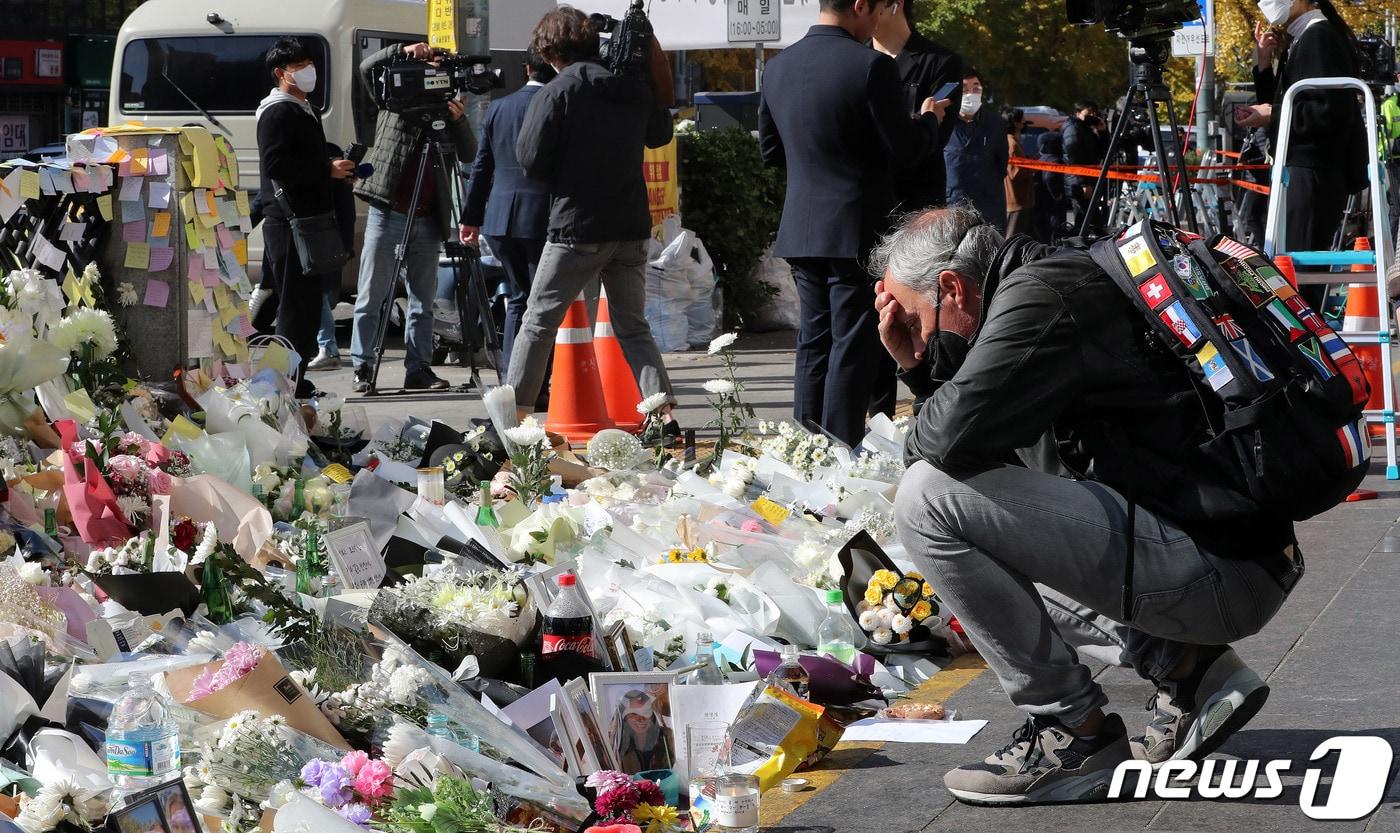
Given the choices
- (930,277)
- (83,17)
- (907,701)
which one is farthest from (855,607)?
(83,17)

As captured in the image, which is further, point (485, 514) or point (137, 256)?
point (137, 256)

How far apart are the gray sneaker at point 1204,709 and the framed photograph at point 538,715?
4.04 ft

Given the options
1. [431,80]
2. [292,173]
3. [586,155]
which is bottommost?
[292,173]

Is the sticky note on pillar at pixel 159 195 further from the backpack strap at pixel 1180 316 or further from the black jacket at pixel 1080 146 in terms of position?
the black jacket at pixel 1080 146

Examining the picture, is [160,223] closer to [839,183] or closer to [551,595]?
[839,183]

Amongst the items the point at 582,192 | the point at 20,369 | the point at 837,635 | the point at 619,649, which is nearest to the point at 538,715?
the point at 619,649

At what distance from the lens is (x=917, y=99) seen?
7.50m

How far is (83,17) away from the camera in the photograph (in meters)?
24.3

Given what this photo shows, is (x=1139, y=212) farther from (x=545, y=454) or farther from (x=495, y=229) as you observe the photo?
(x=545, y=454)

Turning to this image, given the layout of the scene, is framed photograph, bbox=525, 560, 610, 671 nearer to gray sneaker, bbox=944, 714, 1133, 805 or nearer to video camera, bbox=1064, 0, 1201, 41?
gray sneaker, bbox=944, 714, 1133, 805

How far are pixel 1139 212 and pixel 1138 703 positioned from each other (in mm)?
13028

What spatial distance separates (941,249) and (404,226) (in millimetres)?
6828

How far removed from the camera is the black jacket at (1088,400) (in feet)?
10.7

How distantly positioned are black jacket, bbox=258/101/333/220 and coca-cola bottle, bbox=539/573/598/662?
5.84 metres
